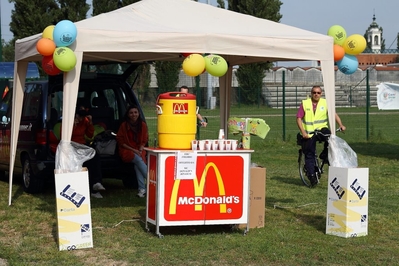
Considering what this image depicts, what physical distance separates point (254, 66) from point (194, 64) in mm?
34732

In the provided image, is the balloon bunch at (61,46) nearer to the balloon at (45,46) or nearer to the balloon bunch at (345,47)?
the balloon at (45,46)

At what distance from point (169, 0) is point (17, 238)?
371 cm

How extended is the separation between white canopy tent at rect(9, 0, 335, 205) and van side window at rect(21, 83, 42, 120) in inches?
59.9

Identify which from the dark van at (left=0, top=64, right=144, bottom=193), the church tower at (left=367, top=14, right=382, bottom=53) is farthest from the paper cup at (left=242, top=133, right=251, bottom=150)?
the church tower at (left=367, top=14, right=382, bottom=53)

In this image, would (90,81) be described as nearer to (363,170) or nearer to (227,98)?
(227,98)

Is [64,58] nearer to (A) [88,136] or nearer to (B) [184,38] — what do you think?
(B) [184,38]

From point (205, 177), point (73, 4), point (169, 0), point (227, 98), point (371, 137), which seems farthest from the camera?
point (73, 4)

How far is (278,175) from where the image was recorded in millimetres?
14711

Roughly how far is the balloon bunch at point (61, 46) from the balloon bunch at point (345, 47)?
321 centimetres

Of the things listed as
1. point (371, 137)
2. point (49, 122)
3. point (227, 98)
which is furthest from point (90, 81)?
point (371, 137)

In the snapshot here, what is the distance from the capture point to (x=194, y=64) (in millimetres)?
8664

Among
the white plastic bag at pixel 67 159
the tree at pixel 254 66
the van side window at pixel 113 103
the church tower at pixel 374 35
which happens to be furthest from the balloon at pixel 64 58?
the church tower at pixel 374 35

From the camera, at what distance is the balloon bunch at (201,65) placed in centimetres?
867

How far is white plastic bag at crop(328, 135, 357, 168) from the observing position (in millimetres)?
9148
